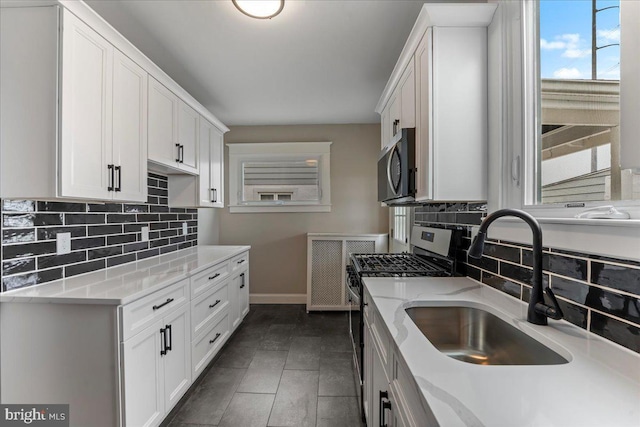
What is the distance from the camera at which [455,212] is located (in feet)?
5.91

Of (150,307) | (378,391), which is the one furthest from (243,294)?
(378,391)

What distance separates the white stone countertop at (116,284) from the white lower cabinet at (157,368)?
0.21 metres

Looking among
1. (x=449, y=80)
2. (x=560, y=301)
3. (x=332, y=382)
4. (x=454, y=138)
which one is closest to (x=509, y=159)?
(x=454, y=138)

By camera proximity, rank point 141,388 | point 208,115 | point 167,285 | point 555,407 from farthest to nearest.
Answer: point 208,115
point 167,285
point 141,388
point 555,407

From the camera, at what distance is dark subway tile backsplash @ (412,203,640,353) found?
0.76 meters

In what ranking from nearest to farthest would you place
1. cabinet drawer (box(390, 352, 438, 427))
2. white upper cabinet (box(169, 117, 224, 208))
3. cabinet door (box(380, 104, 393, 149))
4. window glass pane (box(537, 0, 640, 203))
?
cabinet drawer (box(390, 352, 438, 427)) < window glass pane (box(537, 0, 640, 203)) < cabinet door (box(380, 104, 393, 149)) < white upper cabinet (box(169, 117, 224, 208))

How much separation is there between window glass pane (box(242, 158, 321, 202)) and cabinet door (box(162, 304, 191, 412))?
2.23 metres

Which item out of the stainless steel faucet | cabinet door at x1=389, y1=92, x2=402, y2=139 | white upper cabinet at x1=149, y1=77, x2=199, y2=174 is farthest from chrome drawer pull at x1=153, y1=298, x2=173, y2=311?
cabinet door at x1=389, y1=92, x2=402, y2=139

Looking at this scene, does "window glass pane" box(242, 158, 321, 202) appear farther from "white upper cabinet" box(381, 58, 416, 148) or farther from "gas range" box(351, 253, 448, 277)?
"gas range" box(351, 253, 448, 277)

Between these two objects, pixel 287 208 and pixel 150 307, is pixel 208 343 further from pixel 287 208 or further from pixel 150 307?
pixel 287 208

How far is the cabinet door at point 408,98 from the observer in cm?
165

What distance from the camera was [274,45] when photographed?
2016mm

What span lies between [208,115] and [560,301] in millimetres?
3007

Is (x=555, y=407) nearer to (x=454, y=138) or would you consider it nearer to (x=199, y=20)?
(x=454, y=138)
